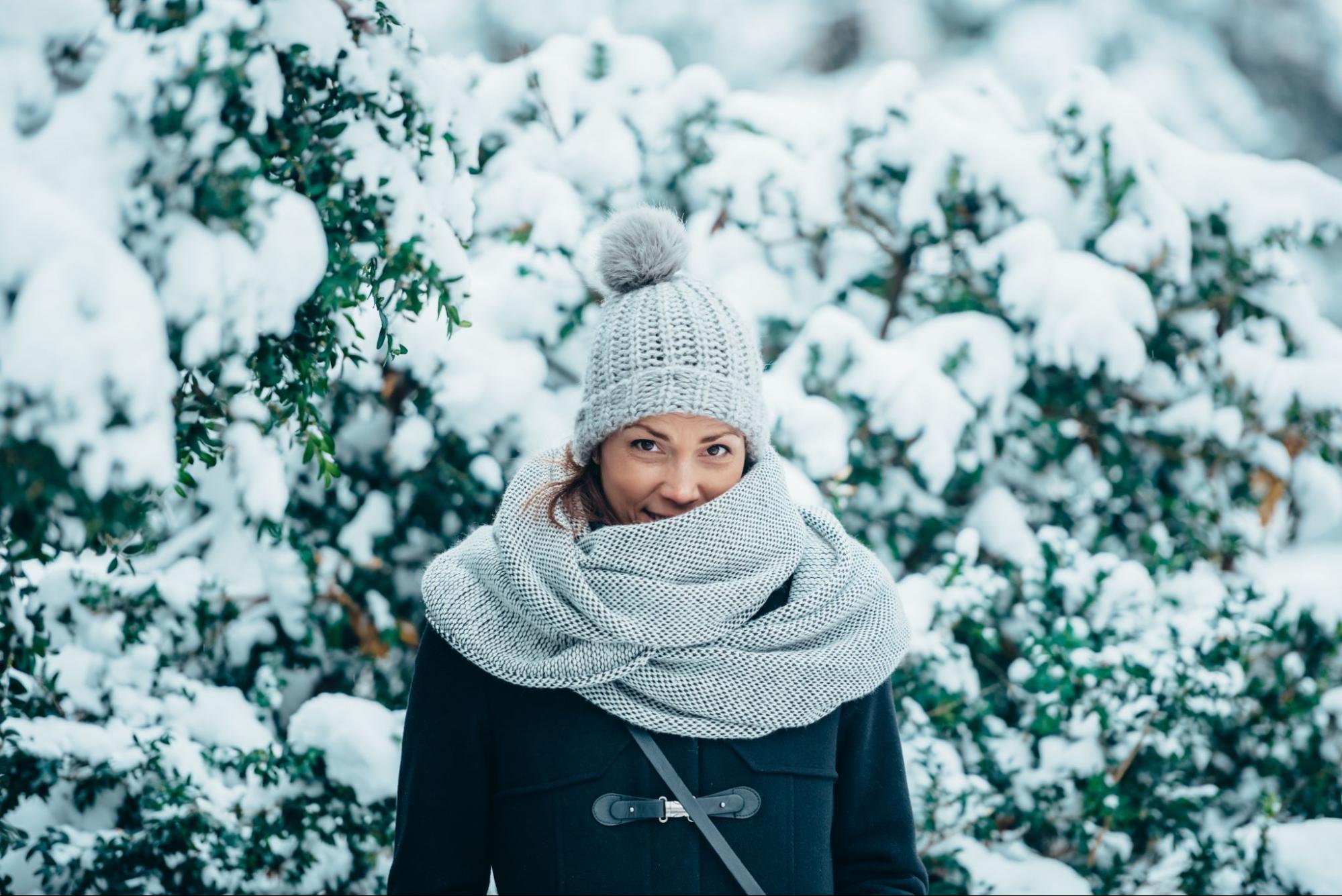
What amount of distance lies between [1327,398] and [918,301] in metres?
1.17

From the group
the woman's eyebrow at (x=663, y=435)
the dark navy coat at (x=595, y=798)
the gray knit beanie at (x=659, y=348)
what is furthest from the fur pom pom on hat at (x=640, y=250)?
the dark navy coat at (x=595, y=798)

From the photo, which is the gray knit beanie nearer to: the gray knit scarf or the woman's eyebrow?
the woman's eyebrow

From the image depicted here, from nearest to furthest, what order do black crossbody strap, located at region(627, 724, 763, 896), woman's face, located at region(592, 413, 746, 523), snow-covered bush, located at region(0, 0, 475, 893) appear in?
snow-covered bush, located at region(0, 0, 475, 893), black crossbody strap, located at region(627, 724, 763, 896), woman's face, located at region(592, 413, 746, 523)

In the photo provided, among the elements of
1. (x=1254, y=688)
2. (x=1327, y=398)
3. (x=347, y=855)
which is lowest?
(x=347, y=855)

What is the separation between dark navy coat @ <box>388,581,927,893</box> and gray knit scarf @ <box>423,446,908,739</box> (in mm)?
50

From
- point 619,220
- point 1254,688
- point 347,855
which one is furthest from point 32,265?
point 1254,688

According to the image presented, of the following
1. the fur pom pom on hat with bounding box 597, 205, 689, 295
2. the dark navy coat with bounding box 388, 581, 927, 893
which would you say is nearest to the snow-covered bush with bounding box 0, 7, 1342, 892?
the fur pom pom on hat with bounding box 597, 205, 689, 295

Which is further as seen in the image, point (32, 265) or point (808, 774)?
point (808, 774)

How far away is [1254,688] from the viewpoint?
2896 millimetres

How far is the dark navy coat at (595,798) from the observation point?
1562 mm

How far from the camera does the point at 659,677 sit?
1.58 metres

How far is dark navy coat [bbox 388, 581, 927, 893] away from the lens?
1.56 meters

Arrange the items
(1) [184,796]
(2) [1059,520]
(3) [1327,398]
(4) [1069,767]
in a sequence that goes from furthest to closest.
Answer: (2) [1059,520], (3) [1327,398], (4) [1069,767], (1) [184,796]

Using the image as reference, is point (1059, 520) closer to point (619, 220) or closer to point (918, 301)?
point (918, 301)
